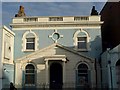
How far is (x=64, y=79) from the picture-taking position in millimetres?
20547

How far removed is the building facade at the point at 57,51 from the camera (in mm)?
Result: 21078

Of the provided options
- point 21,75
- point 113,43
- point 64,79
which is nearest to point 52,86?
point 64,79

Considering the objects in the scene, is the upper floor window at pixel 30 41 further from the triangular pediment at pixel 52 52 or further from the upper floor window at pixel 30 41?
the triangular pediment at pixel 52 52

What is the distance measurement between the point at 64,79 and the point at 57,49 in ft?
9.07

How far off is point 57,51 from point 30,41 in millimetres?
3059

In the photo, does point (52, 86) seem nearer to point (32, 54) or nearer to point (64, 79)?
point (64, 79)

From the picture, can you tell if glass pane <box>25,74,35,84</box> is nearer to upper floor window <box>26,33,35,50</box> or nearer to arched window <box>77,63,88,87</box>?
upper floor window <box>26,33,35,50</box>

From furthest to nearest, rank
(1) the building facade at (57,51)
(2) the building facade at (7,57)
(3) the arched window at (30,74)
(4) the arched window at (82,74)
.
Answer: (3) the arched window at (30,74) < (4) the arched window at (82,74) < (1) the building facade at (57,51) < (2) the building facade at (7,57)

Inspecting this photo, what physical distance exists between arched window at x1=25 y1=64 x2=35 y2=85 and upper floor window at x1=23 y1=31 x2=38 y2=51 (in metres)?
1.95

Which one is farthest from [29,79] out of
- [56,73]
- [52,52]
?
[52,52]

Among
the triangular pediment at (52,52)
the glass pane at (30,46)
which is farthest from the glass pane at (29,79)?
the glass pane at (30,46)

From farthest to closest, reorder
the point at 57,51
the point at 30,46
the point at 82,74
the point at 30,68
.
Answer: the point at 30,46 → the point at 30,68 → the point at 57,51 → the point at 82,74

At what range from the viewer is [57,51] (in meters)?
21.6

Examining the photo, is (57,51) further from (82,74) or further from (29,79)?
(29,79)
